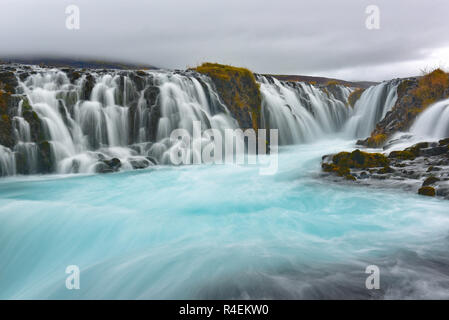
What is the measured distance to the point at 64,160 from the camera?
1288cm

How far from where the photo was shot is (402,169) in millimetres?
10117

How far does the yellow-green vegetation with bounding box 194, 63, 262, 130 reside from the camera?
18.5 meters

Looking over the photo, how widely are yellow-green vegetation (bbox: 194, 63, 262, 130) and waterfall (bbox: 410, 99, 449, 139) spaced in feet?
29.7

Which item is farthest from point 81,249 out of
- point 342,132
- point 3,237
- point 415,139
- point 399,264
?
point 342,132

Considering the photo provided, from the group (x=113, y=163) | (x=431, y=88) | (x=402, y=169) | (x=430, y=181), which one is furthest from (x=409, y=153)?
(x=113, y=163)

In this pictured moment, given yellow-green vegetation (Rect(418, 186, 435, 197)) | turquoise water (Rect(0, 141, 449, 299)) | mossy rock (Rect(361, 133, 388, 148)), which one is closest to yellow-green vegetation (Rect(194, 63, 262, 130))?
mossy rock (Rect(361, 133, 388, 148))

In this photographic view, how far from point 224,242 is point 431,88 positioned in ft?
52.3

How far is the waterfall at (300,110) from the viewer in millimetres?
20891

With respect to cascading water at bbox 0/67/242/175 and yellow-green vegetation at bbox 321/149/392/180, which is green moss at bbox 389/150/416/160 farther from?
cascading water at bbox 0/67/242/175

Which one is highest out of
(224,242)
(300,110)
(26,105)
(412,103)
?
(300,110)

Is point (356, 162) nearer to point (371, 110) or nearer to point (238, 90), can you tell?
point (238, 90)

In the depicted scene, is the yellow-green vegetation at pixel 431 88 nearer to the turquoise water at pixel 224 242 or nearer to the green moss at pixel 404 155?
the green moss at pixel 404 155

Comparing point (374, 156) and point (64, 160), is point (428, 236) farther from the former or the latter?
point (64, 160)

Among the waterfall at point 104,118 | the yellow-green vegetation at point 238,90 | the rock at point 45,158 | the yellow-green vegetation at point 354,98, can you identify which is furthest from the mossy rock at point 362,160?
the yellow-green vegetation at point 354,98
